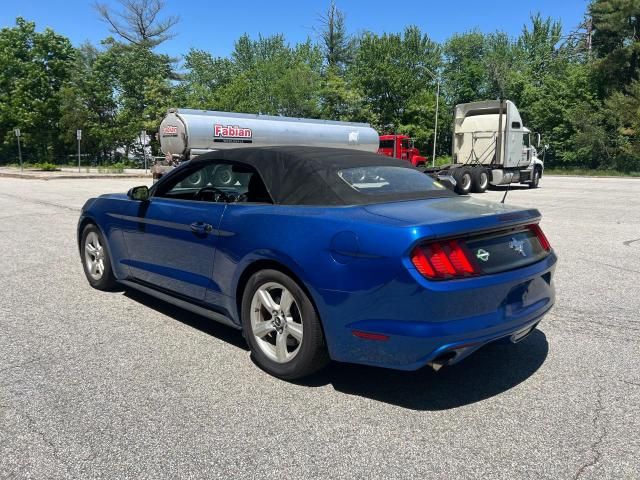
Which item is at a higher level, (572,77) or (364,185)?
(572,77)

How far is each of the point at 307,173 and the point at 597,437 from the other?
90.8 inches

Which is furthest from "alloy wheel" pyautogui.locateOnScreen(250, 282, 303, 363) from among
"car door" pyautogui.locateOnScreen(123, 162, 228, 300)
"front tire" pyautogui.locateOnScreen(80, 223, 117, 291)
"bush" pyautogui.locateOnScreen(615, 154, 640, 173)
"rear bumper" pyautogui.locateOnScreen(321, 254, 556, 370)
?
"bush" pyautogui.locateOnScreen(615, 154, 640, 173)

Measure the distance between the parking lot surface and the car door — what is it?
46 cm

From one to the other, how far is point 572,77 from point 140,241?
52926 mm

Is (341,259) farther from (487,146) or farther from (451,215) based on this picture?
(487,146)

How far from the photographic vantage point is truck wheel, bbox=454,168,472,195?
2031 cm

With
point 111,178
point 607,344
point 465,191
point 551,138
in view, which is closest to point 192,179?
point 607,344

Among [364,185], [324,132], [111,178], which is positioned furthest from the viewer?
[111,178]

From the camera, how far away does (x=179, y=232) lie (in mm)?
4125

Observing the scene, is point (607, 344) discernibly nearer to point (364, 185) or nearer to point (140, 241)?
point (364, 185)

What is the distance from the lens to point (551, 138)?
49281mm

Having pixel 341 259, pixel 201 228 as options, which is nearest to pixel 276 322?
pixel 341 259

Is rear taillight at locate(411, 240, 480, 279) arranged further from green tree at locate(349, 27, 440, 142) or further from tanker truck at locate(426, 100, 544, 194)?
green tree at locate(349, 27, 440, 142)

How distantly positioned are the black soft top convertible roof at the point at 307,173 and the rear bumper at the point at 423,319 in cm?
76
